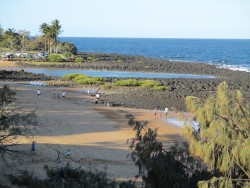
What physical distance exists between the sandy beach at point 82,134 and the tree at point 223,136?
790 centimetres

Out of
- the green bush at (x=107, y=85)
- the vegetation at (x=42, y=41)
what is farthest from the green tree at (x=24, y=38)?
the green bush at (x=107, y=85)

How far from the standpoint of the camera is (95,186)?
13328mm

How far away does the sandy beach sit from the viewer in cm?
2095

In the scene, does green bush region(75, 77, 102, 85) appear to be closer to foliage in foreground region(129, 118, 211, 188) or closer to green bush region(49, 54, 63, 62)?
green bush region(49, 54, 63, 62)

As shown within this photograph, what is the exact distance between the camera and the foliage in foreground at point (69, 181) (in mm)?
13688

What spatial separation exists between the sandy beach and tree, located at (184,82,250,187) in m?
7.90

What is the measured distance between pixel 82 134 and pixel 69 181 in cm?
1353

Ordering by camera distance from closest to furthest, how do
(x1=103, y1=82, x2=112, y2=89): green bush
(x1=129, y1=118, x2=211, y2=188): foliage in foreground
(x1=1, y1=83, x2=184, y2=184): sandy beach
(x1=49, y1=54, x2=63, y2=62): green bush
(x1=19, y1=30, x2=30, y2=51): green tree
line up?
(x1=129, y1=118, x2=211, y2=188): foliage in foreground → (x1=1, y1=83, x2=184, y2=184): sandy beach → (x1=103, y1=82, x2=112, y2=89): green bush → (x1=49, y1=54, x2=63, y2=62): green bush → (x1=19, y1=30, x2=30, y2=51): green tree

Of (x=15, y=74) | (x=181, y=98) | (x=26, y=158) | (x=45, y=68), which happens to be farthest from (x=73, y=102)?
(x=45, y=68)

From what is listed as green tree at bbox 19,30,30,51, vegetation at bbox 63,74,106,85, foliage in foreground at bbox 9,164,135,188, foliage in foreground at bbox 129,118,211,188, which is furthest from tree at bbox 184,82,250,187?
green tree at bbox 19,30,30,51

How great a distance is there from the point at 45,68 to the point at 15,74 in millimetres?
15022

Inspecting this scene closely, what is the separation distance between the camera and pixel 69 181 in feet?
48.2

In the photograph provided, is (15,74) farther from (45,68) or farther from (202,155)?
(202,155)

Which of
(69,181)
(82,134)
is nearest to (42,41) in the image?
(82,134)
